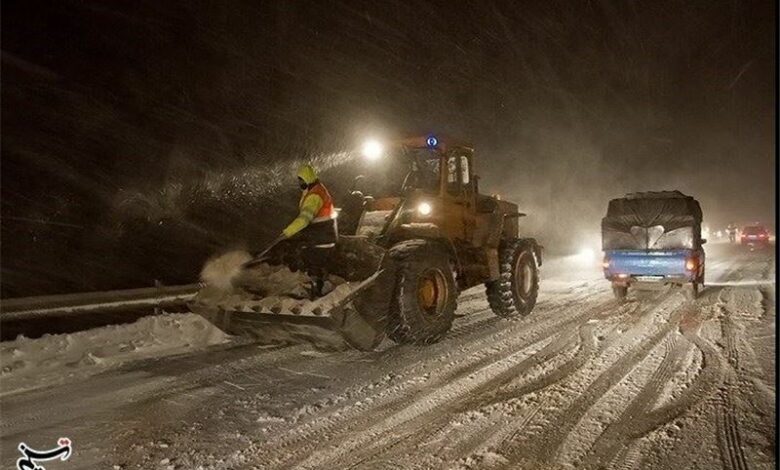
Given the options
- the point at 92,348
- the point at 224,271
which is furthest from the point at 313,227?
the point at 92,348

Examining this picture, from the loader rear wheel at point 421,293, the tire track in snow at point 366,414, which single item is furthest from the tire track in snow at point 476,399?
the loader rear wheel at point 421,293

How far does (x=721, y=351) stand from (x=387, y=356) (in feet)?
13.1

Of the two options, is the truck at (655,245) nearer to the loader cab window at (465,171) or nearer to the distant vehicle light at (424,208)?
the loader cab window at (465,171)

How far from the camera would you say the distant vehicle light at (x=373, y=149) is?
8555 millimetres

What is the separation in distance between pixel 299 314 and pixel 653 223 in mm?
8576

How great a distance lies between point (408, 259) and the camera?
6840 mm

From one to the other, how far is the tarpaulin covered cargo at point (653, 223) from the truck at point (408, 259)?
9.28ft

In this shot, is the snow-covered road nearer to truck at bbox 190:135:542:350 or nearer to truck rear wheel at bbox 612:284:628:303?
truck at bbox 190:135:542:350

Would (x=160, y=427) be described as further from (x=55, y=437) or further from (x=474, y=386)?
(x=474, y=386)

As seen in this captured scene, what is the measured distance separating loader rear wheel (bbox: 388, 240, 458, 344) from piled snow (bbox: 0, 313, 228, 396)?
2.89m

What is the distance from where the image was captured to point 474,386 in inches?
215

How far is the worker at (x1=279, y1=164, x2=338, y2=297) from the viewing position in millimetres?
6758

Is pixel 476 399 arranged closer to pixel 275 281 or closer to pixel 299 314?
pixel 299 314

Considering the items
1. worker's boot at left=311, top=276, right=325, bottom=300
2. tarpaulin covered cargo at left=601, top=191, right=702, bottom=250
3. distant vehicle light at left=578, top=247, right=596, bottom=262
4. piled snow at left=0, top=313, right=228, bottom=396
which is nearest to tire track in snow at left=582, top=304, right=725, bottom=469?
worker's boot at left=311, top=276, right=325, bottom=300
